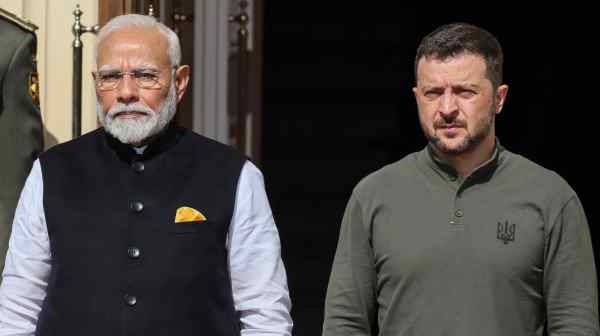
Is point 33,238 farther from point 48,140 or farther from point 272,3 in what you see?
point 272,3

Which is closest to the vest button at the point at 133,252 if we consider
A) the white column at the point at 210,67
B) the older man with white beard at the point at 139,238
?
the older man with white beard at the point at 139,238

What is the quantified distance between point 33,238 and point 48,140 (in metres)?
1.37

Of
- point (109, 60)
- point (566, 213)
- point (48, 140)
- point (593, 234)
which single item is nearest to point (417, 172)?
point (566, 213)

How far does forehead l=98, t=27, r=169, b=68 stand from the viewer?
343 centimetres

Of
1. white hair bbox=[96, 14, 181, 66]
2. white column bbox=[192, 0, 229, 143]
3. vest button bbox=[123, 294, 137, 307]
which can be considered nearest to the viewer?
vest button bbox=[123, 294, 137, 307]

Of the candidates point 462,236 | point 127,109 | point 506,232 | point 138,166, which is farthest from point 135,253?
point 506,232

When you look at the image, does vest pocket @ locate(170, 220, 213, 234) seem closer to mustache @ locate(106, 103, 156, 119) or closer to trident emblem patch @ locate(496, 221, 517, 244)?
mustache @ locate(106, 103, 156, 119)

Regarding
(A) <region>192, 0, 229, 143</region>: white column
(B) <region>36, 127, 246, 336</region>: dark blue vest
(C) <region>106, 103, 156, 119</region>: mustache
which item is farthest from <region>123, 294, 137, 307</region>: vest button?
(A) <region>192, 0, 229, 143</region>: white column

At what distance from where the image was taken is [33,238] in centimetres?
342

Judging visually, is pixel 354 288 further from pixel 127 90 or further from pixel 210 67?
pixel 210 67

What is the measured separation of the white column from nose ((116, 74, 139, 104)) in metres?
2.75

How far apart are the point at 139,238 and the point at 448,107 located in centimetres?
79

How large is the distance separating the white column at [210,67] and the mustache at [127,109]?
274cm

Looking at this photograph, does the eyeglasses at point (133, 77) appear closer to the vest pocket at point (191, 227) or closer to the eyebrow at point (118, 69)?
the eyebrow at point (118, 69)
